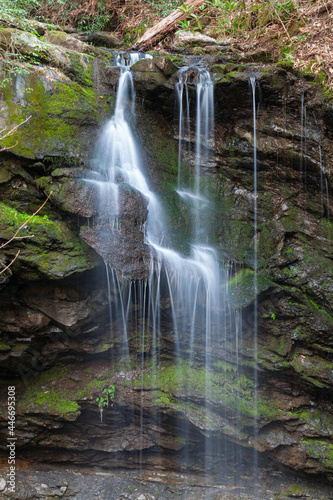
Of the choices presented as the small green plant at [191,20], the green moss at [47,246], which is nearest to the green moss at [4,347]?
the green moss at [47,246]

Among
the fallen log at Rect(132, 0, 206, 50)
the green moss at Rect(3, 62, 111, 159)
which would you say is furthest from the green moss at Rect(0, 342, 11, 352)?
the fallen log at Rect(132, 0, 206, 50)

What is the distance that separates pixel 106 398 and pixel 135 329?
1142mm

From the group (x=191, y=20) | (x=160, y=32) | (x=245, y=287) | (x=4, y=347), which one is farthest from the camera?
(x=191, y=20)

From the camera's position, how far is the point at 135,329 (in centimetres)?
537

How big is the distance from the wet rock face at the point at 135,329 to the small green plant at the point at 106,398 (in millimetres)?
53

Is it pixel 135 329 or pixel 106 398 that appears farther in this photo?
pixel 135 329

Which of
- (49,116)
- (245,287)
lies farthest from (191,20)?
(245,287)

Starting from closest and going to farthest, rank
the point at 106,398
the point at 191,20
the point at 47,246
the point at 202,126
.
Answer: the point at 47,246 < the point at 106,398 < the point at 202,126 < the point at 191,20

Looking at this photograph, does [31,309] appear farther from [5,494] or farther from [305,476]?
[305,476]

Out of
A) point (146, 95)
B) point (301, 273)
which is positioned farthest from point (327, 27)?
point (301, 273)

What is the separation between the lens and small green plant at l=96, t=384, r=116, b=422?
508 centimetres

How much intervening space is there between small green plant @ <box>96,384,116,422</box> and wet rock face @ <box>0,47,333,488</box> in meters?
0.05

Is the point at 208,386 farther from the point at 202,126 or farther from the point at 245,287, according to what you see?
the point at 202,126

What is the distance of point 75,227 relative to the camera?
5020 millimetres
